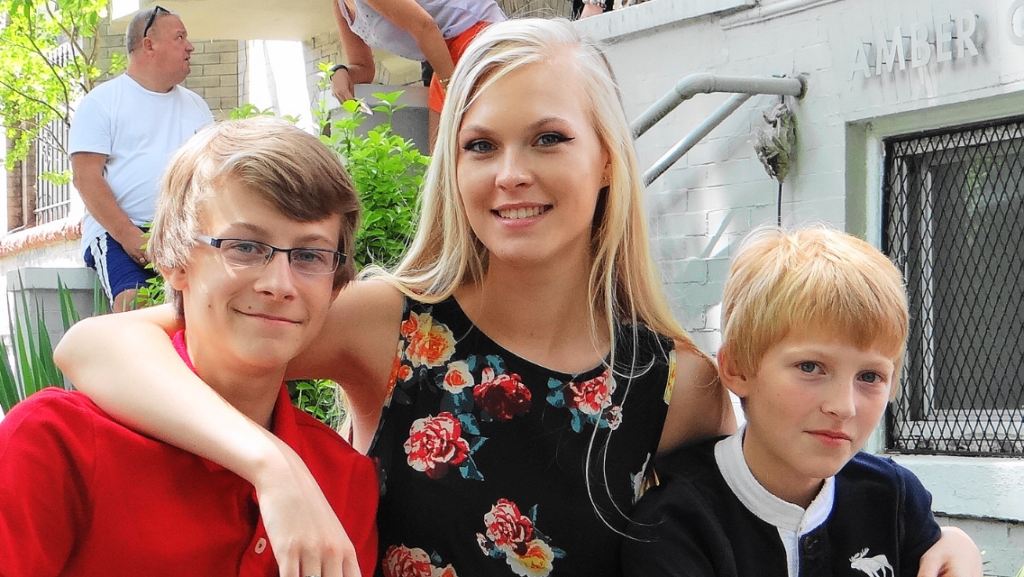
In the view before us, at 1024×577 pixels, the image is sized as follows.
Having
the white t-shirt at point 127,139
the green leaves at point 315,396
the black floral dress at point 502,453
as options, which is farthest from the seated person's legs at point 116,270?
the black floral dress at point 502,453

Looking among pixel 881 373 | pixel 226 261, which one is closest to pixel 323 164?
pixel 226 261

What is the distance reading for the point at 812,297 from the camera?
2.05 metres

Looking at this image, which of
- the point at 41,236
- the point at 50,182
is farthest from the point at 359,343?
the point at 50,182

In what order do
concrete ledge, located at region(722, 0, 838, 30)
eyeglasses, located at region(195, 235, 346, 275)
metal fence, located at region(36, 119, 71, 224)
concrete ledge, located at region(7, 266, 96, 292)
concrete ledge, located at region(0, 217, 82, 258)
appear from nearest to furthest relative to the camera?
eyeglasses, located at region(195, 235, 346, 275), concrete ledge, located at region(7, 266, 96, 292), concrete ledge, located at region(722, 0, 838, 30), concrete ledge, located at region(0, 217, 82, 258), metal fence, located at region(36, 119, 71, 224)

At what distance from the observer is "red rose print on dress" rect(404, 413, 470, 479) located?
2.28 metres

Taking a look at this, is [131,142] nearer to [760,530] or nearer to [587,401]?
[587,401]

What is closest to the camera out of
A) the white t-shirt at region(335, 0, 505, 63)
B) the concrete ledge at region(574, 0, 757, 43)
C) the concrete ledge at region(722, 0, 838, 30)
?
the white t-shirt at region(335, 0, 505, 63)

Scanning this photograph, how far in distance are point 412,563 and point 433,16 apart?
296 centimetres

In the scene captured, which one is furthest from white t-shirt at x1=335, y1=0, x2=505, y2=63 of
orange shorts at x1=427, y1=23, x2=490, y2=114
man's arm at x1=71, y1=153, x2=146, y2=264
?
man's arm at x1=71, y1=153, x2=146, y2=264

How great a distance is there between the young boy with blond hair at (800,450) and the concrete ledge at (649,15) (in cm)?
364

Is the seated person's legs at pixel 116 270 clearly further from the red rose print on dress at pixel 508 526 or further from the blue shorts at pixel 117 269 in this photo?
the red rose print on dress at pixel 508 526

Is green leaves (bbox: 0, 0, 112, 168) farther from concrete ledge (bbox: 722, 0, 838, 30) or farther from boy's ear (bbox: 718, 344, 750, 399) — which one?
boy's ear (bbox: 718, 344, 750, 399)

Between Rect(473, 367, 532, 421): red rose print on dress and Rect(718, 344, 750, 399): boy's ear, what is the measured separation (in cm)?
38

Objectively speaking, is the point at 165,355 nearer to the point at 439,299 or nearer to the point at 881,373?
the point at 439,299
